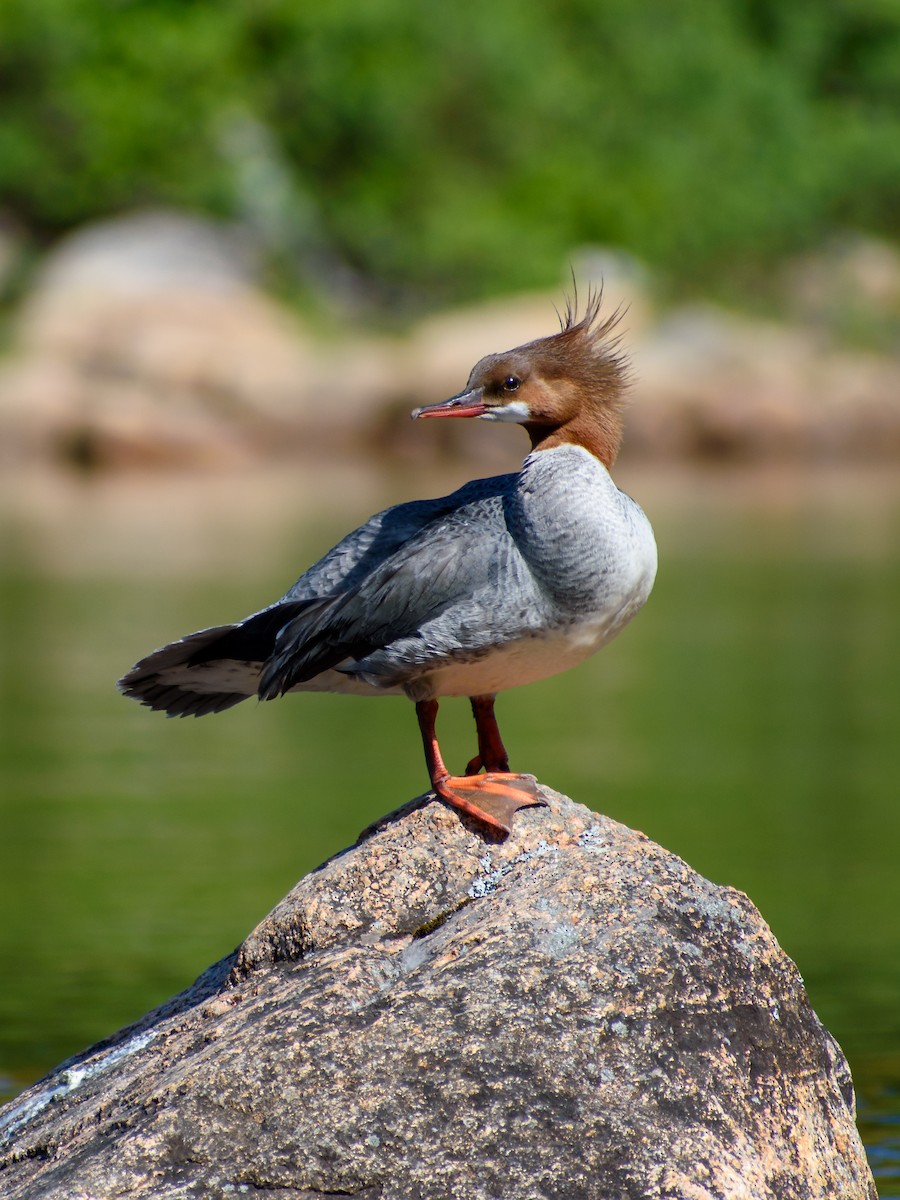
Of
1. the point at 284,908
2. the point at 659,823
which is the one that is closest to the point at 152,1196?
the point at 284,908

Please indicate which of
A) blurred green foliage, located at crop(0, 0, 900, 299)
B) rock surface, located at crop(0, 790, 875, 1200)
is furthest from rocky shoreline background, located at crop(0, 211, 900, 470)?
rock surface, located at crop(0, 790, 875, 1200)

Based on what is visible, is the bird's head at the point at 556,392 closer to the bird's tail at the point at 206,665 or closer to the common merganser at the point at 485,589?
the common merganser at the point at 485,589

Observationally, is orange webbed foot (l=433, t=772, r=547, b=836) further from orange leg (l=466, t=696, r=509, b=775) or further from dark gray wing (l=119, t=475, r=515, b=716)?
dark gray wing (l=119, t=475, r=515, b=716)

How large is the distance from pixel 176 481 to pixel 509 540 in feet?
85.0

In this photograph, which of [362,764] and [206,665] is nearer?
[206,665]

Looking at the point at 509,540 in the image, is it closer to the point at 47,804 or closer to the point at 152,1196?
the point at 152,1196

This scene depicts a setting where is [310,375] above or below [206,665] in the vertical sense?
above

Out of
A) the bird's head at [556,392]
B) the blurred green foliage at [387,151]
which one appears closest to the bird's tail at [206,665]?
the bird's head at [556,392]

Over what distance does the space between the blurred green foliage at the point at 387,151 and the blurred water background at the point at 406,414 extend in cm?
9

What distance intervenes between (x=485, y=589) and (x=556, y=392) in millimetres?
595

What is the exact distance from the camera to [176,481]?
30.4 meters

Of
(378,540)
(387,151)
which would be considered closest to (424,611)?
(378,540)

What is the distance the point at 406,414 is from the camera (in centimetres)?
3186

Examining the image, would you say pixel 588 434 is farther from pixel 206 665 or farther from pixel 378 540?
pixel 206 665
